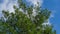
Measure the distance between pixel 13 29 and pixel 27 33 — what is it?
133 centimetres

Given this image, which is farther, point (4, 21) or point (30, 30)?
point (4, 21)

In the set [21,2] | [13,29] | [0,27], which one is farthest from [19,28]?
[21,2]

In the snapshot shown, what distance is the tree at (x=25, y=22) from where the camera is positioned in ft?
57.5

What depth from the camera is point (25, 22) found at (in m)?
17.5

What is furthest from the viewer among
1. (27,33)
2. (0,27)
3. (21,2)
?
(21,2)

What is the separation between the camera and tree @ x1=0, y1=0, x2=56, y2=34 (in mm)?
17538

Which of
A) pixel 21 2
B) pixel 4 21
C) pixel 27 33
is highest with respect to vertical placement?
pixel 21 2

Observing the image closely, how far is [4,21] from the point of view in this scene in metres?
19.1

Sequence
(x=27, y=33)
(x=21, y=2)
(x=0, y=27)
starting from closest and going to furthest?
(x=27, y=33) < (x=0, y=27) < (x=21, y=2)

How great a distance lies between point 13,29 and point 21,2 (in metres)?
3.20

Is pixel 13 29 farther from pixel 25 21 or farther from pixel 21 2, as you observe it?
pixel 21 2

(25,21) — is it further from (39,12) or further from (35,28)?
(39,12)

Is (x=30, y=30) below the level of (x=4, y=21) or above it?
below

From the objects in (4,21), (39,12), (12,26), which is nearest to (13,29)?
(12,26)
